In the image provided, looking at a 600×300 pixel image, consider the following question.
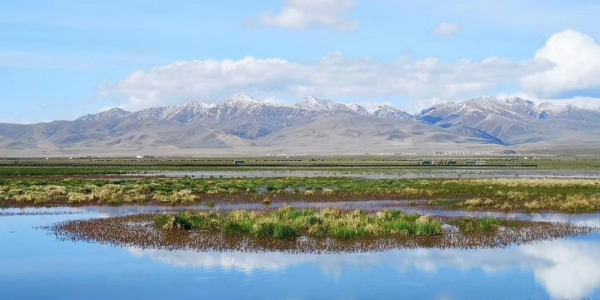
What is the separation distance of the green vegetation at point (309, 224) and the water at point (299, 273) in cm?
371

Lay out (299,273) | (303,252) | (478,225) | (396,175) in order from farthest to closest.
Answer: (396,175) → (478,225) → (303,252) → (299,273)

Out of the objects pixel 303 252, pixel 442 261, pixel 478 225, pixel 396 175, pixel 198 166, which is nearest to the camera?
pixel 442 261

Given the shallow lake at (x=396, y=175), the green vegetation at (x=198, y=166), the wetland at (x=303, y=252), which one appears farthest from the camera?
the green vegetation at (x=198, y=166)

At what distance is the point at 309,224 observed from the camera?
100 feet

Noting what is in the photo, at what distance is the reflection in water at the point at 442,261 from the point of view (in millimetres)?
21750

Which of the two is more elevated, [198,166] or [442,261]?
[198,166]

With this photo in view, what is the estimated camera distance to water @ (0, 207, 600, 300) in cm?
1930

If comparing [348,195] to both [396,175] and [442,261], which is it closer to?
[442,261]

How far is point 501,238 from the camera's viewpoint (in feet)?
92.3

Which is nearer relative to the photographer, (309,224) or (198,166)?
(309,224)

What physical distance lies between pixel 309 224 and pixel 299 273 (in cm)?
891

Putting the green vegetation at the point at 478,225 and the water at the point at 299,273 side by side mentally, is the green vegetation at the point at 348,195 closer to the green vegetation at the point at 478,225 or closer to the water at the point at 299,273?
the green vegetation at the point at 478,225

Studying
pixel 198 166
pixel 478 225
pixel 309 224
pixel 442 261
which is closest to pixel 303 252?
pixel 442 261

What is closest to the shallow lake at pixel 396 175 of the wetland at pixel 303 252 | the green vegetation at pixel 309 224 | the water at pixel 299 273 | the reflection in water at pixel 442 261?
the wetland at pixel 303 252
